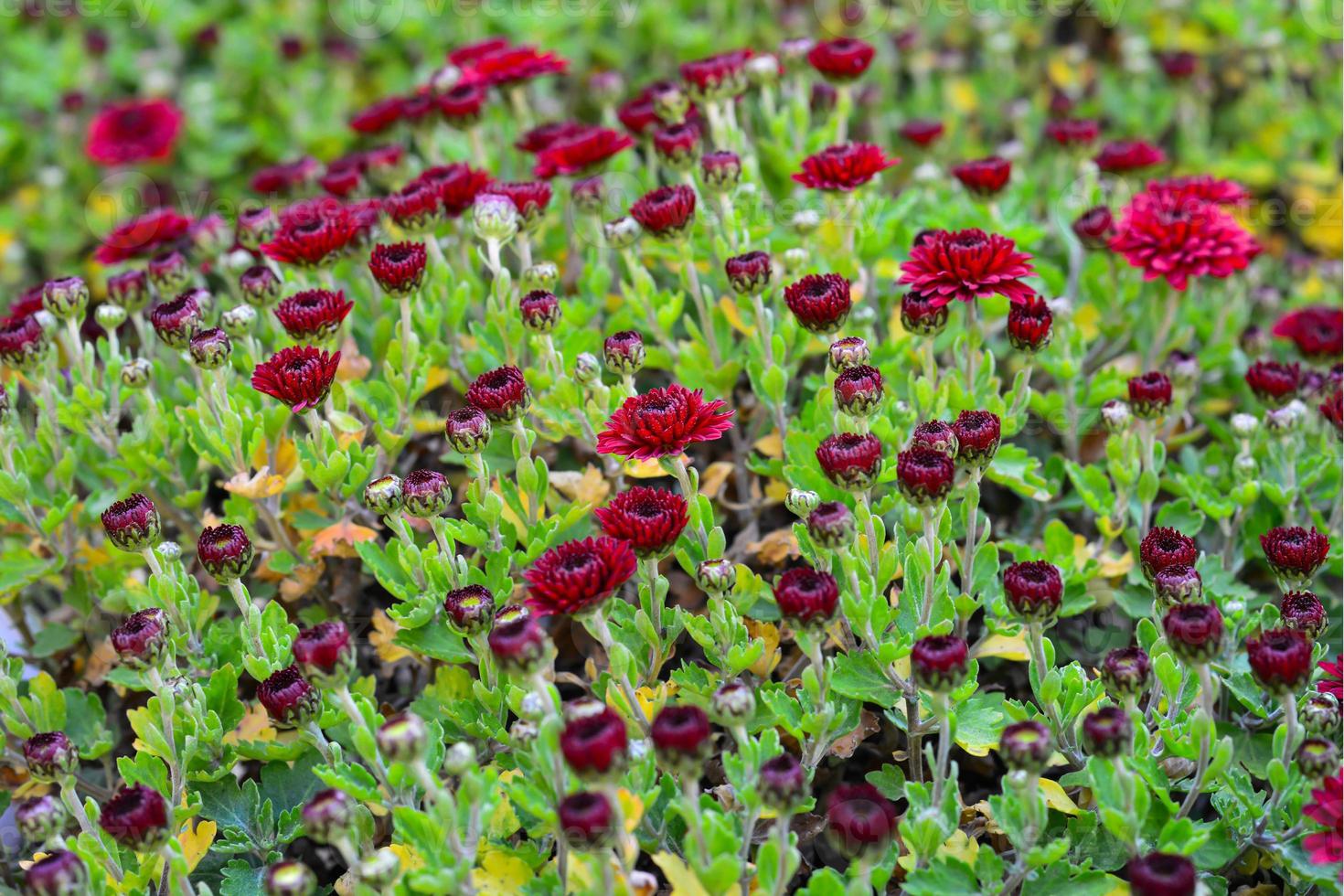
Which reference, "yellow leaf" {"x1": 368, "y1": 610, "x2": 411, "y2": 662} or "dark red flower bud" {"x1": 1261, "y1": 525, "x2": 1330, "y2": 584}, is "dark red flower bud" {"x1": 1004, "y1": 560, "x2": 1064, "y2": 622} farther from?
"yellow leaf" {"x1": 368, "y1": 610, "x2": 411, "y2": 662}

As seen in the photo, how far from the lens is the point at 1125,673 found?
1.83 meters

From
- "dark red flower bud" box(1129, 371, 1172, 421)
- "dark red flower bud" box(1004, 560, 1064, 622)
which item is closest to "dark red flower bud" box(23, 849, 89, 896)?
"dark red flower bud" box(1004, 560, 1064, 622)

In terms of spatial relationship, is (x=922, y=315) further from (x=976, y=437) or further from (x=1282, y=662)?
(x=1282, y=662)

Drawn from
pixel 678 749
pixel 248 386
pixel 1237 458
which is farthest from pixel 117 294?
pixel 1237 458

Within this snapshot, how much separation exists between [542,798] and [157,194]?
3.64 meters

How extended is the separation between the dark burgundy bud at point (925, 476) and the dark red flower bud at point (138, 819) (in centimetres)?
118

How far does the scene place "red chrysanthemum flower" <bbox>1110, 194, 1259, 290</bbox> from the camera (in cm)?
256

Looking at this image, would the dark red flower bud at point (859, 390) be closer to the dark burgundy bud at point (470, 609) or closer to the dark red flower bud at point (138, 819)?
the dark burgundy bud at point (470, 609)

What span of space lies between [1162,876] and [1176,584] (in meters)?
0.52

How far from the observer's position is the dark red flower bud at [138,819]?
174 centimetres

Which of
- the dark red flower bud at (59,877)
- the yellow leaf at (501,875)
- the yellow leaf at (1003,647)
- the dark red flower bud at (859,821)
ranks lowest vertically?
the yellow leaf at (1003,647)

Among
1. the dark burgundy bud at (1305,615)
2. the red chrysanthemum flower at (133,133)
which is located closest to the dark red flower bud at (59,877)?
the dark burgundy bud at (1305,615)

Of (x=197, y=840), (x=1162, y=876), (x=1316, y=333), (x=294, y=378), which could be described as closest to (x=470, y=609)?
(x=294, y=378)

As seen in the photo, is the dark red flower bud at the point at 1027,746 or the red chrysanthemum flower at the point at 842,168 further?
the red chrysanthemum flower at the point at 842,168
